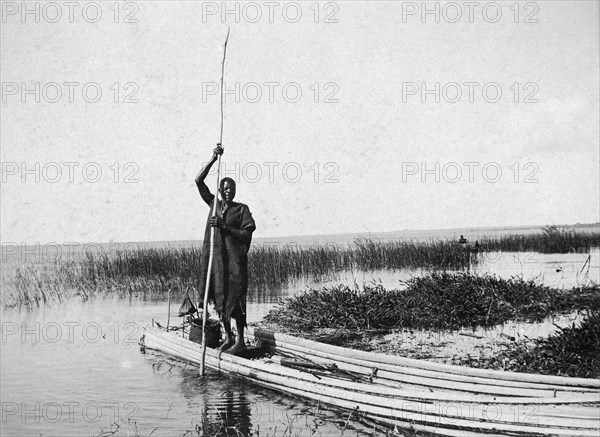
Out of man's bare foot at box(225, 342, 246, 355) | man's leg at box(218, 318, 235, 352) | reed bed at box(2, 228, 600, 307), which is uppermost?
man's leg at box(218, 318, 235, 352)

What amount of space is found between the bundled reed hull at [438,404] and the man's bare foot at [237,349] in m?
0.58

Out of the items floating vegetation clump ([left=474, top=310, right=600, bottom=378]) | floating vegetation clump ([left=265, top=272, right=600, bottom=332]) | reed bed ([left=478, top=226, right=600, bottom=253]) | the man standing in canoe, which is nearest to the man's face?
the man standing in canoe

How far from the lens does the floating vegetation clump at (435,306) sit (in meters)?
8.30

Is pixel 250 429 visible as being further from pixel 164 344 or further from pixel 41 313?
pixel 41 313

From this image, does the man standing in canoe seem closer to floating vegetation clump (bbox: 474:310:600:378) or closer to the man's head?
the man's head

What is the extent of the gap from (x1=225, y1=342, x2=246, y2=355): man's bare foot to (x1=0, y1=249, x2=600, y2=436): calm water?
0.31m

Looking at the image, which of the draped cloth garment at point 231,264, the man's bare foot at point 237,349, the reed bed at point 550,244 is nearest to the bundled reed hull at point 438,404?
the man's bare foot at point 237,349

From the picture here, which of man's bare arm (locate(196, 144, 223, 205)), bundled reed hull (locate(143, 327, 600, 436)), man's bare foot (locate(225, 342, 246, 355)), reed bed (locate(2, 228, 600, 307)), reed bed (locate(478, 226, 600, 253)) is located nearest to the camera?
bundled reed hull (locate(143, 327, 600, 436))

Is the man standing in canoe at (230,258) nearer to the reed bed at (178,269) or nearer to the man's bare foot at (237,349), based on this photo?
the man's bare foot at (237,349)

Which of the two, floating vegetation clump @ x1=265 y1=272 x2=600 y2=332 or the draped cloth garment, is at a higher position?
the draped cloth garment

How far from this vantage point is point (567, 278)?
12930 mm

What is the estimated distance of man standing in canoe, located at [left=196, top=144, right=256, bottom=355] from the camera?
6293mm

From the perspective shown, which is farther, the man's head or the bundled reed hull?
the man's head

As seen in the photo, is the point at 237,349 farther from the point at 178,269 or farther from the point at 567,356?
the point at 178,269
